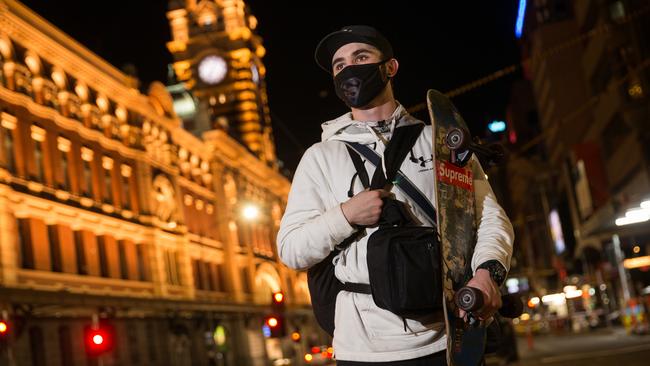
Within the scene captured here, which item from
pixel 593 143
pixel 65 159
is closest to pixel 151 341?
pixel 65 159

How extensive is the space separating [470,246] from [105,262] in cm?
3498

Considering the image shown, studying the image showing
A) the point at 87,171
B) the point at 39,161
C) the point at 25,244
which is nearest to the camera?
the point at 25,244

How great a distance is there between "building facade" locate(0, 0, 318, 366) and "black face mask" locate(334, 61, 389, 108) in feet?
63.6

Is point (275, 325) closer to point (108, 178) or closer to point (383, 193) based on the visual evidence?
point (108, 178)

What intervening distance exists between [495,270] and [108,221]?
116 feet

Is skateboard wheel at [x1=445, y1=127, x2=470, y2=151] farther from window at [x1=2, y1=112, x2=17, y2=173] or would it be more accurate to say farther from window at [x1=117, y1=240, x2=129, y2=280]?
window at [x1=117, y1=240, x2=129, y2=280]

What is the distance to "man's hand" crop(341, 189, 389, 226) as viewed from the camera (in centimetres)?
282

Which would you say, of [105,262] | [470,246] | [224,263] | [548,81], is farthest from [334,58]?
[548,81]

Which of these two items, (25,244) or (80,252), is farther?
(80,252)

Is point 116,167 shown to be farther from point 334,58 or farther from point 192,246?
point 334,58

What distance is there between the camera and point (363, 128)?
3.23 m

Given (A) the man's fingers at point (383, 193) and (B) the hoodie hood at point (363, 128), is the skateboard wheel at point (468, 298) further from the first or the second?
(B) the hoodie hood at point (363, 128)

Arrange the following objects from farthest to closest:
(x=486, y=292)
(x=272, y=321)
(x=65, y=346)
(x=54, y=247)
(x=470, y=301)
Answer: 1. (x=54, y=247)
2. (x=65, y=346)
3. (x=272, y=321)
4. (x=486, y=292)
5. (x=470, y=301)

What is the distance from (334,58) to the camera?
332cm
